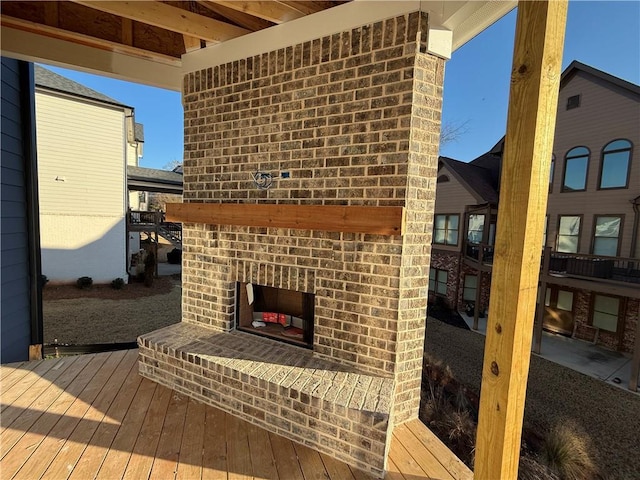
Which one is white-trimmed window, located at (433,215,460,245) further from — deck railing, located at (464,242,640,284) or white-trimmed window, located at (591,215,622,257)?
white-trimmed window, located at (591,215,622,257)

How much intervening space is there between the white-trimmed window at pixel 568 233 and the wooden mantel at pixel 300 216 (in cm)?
963

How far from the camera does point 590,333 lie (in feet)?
27.6

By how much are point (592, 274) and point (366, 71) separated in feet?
28.5

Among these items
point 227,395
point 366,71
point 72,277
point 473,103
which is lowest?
point 72,277

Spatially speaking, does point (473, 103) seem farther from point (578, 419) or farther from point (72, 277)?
point (72, 277)

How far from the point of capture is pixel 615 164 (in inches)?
315

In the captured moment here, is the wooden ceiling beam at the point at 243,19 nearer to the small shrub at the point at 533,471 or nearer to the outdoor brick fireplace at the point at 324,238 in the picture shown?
the outdoor brick fireplace at the point at 324,238

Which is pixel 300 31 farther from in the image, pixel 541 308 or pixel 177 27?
pixel 541 308

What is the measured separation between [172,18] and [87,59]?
148 cm

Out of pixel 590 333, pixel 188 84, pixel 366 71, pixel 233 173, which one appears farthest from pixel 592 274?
pixel 188 84

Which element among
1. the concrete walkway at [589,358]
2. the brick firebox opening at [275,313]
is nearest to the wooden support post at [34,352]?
the brick firebox opening at [275,313]

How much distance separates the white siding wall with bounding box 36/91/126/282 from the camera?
30.4 ft

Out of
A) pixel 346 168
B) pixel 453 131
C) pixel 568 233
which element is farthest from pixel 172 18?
pixel 453 131

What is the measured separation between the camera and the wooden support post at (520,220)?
128 centimetres
